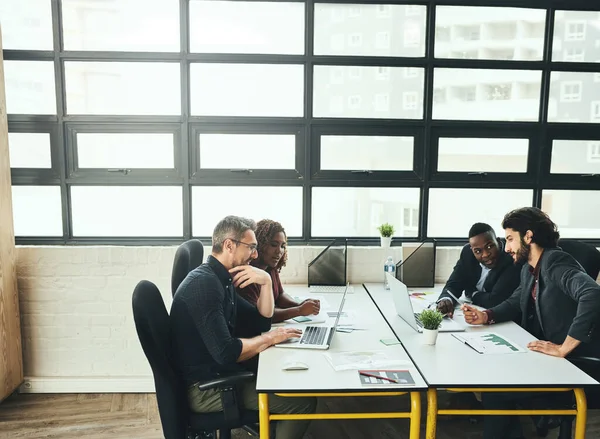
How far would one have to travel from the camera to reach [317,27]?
3.50m

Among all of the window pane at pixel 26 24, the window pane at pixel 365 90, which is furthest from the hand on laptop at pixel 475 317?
the window pane at pixel 26 24

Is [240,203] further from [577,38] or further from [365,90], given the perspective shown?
[577,38]

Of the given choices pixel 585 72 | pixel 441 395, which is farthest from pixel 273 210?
pixel 585 72

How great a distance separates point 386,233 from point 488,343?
1398mm

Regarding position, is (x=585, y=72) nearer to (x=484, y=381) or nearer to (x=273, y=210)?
(x=273, y=210)

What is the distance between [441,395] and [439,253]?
1035 millimetres

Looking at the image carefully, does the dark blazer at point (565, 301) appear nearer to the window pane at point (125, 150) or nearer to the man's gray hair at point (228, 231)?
the man's gray hair at point (228, 231)

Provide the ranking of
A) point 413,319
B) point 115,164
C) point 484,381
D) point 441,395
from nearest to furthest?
point 484,381, point 413,319, point 441,395, point 115,164

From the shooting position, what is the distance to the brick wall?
338cm

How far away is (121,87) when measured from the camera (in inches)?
137

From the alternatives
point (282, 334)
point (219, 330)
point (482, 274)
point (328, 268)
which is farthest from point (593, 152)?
point (219, 330)

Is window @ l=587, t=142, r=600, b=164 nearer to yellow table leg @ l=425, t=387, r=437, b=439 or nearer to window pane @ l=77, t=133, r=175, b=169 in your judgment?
yellow table leg @ l=425, t=387, r=437, b=439

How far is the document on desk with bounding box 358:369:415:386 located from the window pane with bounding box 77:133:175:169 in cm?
228

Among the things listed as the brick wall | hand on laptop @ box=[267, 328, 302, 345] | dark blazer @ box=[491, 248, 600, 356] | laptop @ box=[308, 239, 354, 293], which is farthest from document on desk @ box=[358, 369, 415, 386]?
the brick wall
